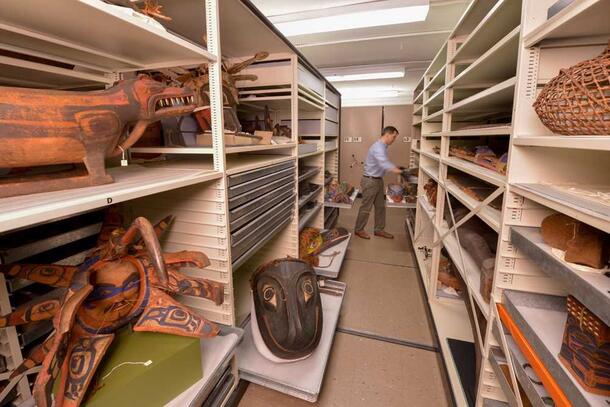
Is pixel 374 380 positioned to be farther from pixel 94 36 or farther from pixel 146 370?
pixel 94 36

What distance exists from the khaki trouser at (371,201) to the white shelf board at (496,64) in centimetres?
210

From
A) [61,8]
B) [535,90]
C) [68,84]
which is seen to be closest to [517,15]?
[535,90]

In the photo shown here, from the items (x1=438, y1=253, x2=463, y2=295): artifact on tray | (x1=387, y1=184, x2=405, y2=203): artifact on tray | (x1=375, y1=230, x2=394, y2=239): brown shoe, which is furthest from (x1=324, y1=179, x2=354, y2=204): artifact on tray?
(x1=438, y1=253, x2=463, y2=295): artifact on tray

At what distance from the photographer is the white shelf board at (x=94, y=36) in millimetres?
732

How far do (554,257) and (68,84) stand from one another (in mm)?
2016

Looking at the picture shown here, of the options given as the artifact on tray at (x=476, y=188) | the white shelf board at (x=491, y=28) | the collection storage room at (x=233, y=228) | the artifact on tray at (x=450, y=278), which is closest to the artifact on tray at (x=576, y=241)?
the collection storage room at (x=233, y=228)

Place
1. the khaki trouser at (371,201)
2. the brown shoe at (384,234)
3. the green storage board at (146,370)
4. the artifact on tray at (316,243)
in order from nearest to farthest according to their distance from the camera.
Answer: the green storage board at (146,370) < the artifact on tray at (316,243) < the khaki trouser at (371,201) < the brown shoe at (384,234)

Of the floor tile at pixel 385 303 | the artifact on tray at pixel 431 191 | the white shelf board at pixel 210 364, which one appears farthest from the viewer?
the artifact on tray at pixel 431 191

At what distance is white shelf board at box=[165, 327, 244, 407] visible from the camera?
986mm

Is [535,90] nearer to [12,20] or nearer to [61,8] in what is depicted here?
[61,8]

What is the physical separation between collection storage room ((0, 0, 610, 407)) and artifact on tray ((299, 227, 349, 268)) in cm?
48

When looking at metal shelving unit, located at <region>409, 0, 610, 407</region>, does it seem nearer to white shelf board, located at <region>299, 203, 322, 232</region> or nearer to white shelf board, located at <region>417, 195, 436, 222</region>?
white shelf board, located at <region>417, 195, 436, 222</region>

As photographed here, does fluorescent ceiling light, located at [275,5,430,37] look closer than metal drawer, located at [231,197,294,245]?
No

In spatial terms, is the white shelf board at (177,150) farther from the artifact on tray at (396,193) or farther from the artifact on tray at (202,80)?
the artifact on tray at (396,193)
